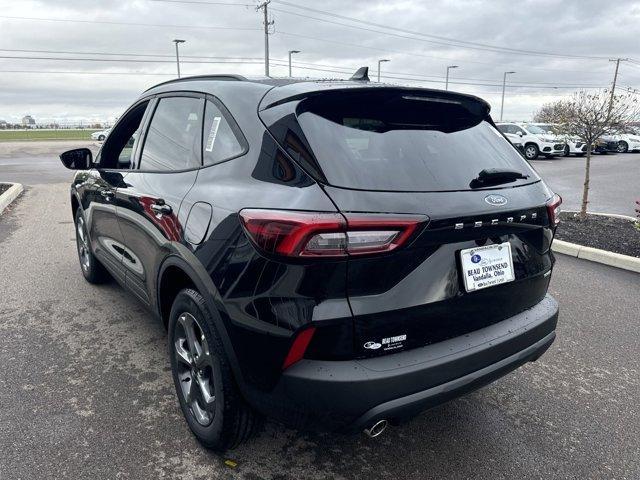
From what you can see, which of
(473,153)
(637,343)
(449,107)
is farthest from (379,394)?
(637,343)

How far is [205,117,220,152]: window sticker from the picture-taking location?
254 centimetres

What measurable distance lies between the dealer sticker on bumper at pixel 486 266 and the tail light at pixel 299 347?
70 centimetres

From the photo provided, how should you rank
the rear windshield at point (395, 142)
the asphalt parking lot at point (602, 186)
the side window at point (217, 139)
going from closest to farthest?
1. the rear windshield at point (395, 142)
2. the side window at point (217, 139)
3. the asphalt parking lot at point (602, 186)

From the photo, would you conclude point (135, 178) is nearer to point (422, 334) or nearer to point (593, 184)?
point (422, 334)

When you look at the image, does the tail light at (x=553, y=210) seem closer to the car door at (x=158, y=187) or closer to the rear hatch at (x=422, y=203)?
the rear hatch at (x=422, y=203)

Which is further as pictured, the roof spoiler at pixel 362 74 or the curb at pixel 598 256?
the curb at pixel 598 256

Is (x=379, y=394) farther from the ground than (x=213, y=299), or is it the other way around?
(x=213, y=299)

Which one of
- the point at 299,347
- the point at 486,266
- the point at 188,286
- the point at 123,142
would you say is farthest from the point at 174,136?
the point at 486,266

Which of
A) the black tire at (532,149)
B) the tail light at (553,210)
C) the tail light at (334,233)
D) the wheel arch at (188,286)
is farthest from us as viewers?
the black tire at (532,149)

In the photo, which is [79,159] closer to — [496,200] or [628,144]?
[496,200]

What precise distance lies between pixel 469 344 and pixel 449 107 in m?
1.18

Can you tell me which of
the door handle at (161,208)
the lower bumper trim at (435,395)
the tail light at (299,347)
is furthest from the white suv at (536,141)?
the tail light at (299,347)

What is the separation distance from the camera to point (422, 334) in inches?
81.1

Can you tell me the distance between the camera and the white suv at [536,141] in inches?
912
